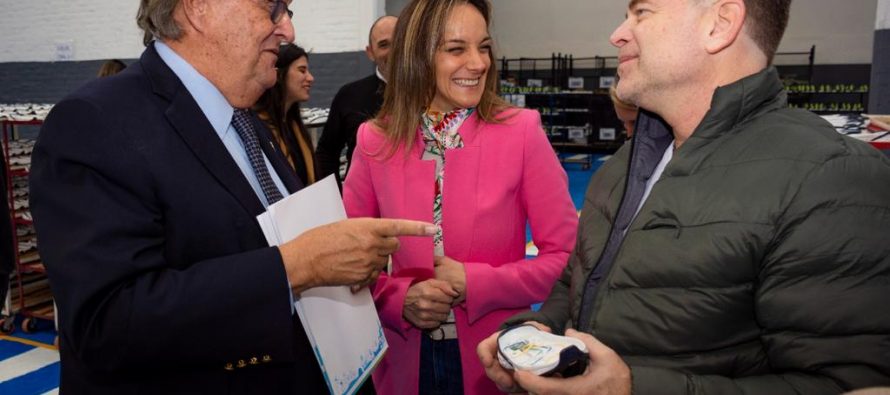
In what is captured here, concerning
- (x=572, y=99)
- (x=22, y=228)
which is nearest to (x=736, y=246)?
(x=22, y=228)

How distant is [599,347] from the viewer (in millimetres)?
1188

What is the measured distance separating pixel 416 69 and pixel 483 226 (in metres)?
0.56

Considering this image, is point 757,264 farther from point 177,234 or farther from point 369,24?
point 369,24

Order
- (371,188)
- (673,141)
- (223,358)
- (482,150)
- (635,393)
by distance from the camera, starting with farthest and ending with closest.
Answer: (371,188), (482,150), (673,141), (223,358), (635,393)

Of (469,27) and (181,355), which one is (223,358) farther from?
(469,27)

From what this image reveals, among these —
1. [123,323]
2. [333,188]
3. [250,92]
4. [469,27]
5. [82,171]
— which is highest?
[469,27]

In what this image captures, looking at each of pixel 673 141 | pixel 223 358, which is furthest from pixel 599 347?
pixel 223 358

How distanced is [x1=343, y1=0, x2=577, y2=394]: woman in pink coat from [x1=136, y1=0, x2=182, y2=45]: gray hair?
82 cm

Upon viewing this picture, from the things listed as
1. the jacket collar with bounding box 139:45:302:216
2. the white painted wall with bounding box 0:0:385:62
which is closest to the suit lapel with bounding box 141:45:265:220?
A: the jacket collar with bounding box 139:45:302:216

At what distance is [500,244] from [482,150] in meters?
0.30

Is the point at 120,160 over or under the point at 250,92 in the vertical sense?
under

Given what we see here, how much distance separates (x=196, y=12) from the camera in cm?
146

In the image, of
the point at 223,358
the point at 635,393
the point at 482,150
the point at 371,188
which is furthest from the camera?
the point at 371,188

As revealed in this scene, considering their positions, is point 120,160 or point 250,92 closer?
point 120,160
